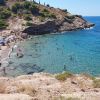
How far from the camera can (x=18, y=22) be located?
445ft

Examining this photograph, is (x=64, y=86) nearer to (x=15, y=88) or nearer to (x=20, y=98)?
(x=15, y=88)

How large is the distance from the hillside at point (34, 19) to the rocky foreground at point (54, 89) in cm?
9792

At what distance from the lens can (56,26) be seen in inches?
5659

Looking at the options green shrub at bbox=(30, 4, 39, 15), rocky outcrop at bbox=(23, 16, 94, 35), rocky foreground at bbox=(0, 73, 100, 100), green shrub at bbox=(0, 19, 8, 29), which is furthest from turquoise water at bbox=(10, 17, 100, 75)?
green shrub at bbox=(30, 4, 39, 15)

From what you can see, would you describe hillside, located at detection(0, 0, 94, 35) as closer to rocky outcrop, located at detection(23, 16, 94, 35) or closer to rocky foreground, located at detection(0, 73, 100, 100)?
rocky outcrop, located at detection(23, 16, 94, 35)

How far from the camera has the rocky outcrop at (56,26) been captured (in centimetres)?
13212

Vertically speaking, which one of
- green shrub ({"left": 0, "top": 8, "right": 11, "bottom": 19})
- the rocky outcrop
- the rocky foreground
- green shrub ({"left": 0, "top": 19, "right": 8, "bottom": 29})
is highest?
the rocky foreground

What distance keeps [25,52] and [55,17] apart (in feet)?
229

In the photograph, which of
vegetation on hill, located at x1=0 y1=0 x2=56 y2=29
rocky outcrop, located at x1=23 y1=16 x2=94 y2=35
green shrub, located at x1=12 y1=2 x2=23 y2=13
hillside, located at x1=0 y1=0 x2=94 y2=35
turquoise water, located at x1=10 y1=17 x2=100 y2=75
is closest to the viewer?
turquoise water, located at x1=10 y1=17 x2=100 y2=75

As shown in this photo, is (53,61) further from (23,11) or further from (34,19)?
(23,11)

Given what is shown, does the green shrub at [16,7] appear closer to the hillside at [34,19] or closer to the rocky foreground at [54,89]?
the hillside at [34,19]

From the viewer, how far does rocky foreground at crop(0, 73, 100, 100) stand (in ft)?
57.4

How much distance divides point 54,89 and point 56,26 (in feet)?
406

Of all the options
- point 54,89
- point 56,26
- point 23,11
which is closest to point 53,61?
point 54,89
